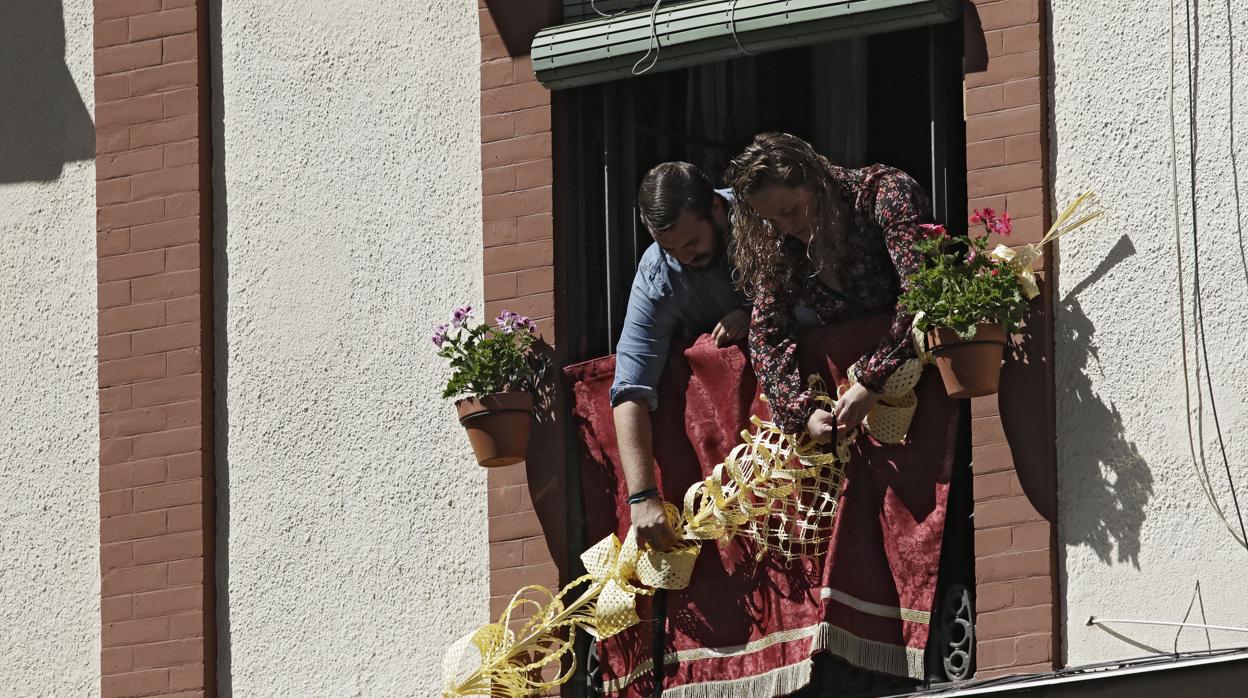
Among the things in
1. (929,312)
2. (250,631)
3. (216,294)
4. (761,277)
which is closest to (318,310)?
(216,294)

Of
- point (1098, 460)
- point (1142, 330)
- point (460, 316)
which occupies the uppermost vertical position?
point (460, 316)

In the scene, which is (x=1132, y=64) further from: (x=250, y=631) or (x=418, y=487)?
(x=250, y=631)

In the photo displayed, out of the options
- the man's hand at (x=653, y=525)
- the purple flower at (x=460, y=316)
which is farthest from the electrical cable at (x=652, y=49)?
the man's hand at (x=653, y=525)

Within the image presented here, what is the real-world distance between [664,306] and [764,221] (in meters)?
0.57

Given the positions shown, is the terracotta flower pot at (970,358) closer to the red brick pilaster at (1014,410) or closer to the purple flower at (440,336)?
the red brick pilaster at (1014,410)

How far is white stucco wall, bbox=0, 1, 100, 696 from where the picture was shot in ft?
38.7

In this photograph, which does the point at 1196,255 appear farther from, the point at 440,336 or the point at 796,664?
the point at 440,336

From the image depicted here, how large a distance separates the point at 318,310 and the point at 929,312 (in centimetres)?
284

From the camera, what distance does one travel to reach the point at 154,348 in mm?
11797

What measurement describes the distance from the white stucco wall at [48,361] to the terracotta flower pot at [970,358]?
149 inches

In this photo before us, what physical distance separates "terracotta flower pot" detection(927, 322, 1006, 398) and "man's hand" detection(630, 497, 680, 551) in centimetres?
123

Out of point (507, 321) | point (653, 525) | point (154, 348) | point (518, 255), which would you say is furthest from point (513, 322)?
point (154, 348)

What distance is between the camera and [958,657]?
10086 millimetres

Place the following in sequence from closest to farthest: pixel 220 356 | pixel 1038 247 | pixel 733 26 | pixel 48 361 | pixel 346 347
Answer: pixel 1038 247 < pixel 733 26 < pixel 346 347 < pixel 220 356 < pixel 48 361
